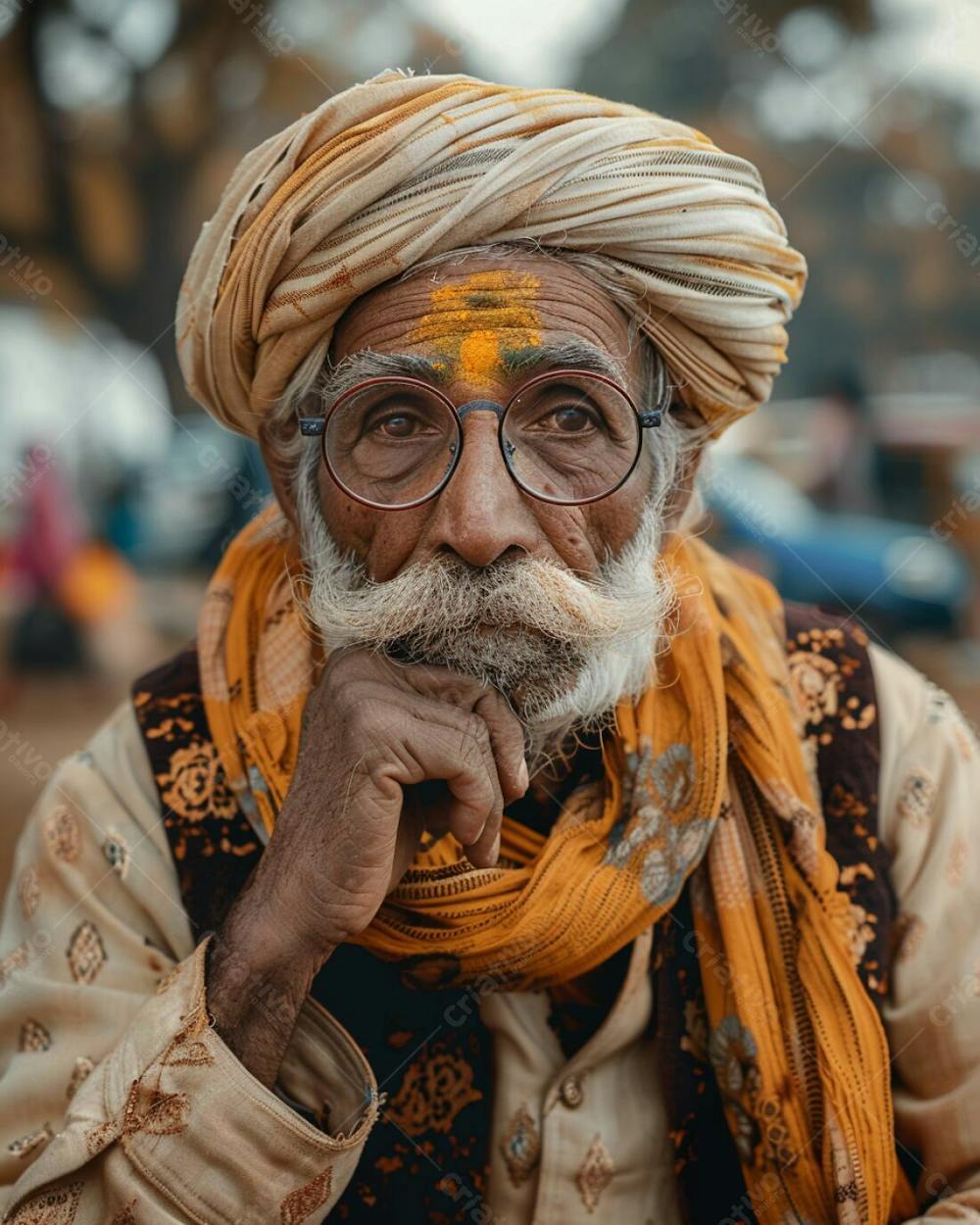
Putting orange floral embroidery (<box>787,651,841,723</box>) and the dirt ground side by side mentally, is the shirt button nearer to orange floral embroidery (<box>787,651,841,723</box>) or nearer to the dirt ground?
orange floral embroidery (<box>787,651,841,723</box>)

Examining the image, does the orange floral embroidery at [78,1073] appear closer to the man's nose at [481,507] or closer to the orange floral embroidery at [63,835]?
the orange floral embroidery at [63,835]

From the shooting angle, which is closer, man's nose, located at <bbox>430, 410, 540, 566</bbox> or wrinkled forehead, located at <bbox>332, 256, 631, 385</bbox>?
man's nose, located at <bbox>430, 410, 540, 566</bbox>

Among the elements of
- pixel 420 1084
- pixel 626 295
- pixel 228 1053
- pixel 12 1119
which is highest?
pixel 626 295

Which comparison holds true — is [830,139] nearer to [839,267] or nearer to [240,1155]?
[839,267]

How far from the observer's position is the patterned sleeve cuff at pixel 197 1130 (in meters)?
2.02

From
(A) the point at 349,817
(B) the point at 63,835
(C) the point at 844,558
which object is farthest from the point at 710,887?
(C) the point at 844,558

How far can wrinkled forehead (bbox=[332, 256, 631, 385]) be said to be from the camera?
7.65 ft

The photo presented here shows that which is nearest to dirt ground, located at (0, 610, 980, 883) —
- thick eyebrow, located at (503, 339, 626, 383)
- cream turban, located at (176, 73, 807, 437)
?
cream turban, located at (176, 73, 807, 437)

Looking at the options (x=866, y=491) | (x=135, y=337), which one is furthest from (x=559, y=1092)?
(x=135, y=337)

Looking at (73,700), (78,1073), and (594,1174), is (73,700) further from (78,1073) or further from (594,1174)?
(594,1174)

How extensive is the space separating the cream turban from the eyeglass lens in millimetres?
207

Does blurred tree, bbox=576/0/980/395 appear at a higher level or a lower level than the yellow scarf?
lower

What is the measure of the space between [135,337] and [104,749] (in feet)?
52.9

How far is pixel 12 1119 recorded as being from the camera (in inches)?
89.4
